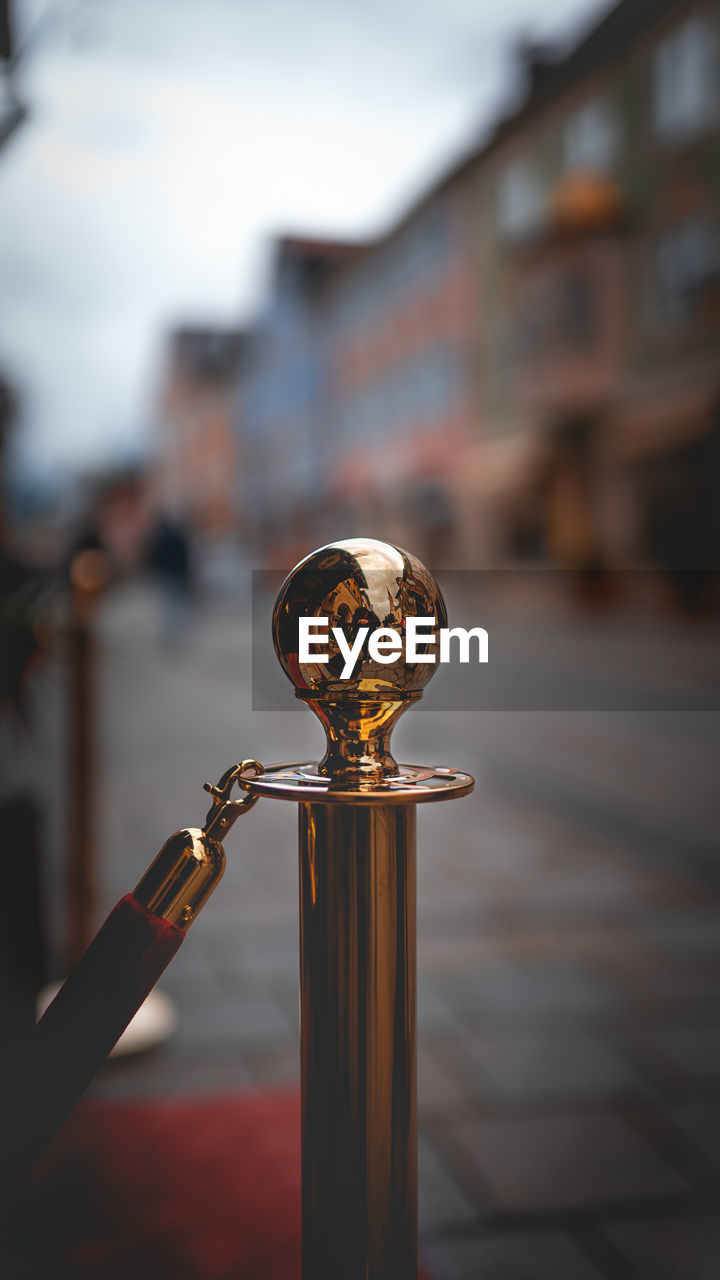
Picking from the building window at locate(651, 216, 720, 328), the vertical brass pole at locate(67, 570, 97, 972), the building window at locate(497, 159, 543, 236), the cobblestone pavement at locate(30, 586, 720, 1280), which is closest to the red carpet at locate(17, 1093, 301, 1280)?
the cobblestone pavement at locate(30, 586, 720, 1280)

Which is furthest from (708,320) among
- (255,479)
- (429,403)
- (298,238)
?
(255,479)

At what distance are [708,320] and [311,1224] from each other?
764 inches

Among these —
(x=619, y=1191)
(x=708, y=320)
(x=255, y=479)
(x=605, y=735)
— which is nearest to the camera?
(x=619, y=1191)

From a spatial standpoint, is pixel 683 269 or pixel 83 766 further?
pixel 683 269

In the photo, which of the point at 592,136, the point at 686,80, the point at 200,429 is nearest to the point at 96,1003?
the point at 686,80

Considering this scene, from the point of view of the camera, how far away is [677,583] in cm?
1911

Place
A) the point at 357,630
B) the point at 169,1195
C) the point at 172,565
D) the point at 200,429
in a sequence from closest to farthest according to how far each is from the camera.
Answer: the point at 357,630 → the point at 169,1195 → the point at 172,565 → the point at 200,429

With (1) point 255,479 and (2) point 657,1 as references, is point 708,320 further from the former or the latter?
(1) point 255,479

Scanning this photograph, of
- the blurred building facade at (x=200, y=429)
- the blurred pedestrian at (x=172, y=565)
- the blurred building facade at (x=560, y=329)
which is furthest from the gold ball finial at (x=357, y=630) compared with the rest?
the blurred building facade at (x=200, y=429)

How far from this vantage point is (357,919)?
102 cm

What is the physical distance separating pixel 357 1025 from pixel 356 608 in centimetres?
38

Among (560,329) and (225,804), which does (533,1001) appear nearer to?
(225,804)

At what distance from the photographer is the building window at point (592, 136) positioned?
2106cm

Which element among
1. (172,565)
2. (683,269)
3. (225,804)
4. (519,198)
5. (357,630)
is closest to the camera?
(357,630)
